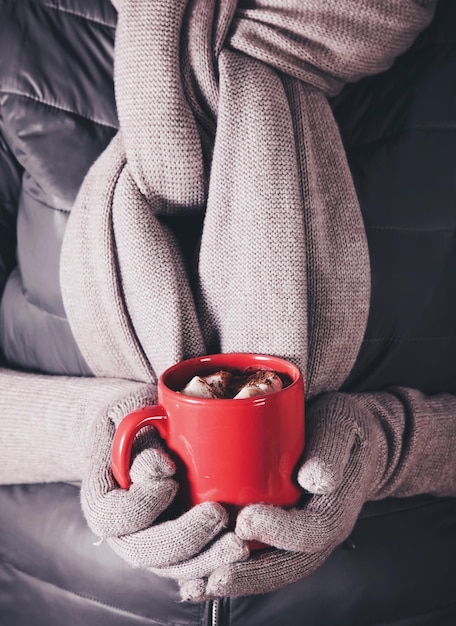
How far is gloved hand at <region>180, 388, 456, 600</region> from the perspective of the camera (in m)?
0.53

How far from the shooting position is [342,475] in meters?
0.58

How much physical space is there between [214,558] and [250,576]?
0.03 metres

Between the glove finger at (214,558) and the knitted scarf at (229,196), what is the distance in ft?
0.64

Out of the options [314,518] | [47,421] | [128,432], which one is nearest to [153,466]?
[128,432]

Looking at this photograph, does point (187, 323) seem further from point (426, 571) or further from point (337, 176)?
point (426, 571)

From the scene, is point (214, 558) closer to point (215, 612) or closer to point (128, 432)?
point (128, 432)

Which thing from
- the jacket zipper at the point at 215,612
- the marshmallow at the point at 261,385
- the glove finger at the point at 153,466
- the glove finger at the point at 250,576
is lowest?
the jacket zipper at the point at 215,612

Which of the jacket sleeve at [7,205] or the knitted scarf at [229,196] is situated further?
the jacket sleeve at [7,205]

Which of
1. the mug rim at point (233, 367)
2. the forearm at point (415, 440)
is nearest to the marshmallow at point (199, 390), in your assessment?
the mug rim at point (233, 367)

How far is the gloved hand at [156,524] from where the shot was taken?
1.71 feet

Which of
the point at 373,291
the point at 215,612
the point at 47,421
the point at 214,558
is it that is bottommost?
the point at 215,612

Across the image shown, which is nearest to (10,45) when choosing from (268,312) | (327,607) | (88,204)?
(88,204)

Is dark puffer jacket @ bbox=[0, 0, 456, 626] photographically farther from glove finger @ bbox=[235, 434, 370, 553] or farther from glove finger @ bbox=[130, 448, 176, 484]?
glove finger @ bbox=[130, 448, 176, 484]

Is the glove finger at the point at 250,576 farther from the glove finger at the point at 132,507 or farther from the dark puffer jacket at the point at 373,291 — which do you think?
the dark puffer jacket at the point at 373,291
